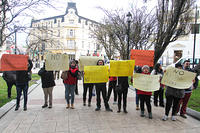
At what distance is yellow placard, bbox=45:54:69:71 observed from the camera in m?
5.81

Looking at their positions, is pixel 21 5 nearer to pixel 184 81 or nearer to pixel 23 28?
pixel 23 28

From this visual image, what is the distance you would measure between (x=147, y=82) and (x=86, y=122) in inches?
90.8

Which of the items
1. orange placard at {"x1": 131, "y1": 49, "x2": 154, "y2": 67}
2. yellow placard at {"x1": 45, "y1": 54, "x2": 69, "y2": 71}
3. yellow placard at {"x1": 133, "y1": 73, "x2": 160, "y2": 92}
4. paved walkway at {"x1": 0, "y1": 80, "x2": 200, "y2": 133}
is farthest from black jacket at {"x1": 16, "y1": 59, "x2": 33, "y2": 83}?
orange placard at {"x1": 131, "y1": 49, "x2": 154, "y2": 67}

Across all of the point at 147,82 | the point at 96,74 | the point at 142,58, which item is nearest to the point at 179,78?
the point at 147,82

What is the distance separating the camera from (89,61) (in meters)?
6.29

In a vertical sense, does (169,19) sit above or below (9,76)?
above

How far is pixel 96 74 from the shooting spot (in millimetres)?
5887

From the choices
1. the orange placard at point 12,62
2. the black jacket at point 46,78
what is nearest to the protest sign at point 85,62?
the black jacket at point 46,78

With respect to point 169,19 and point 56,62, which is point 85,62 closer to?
point 56,62

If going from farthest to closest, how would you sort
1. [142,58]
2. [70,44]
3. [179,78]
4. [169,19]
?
[70,44] → [169,19] → [142,58] → [179,78]

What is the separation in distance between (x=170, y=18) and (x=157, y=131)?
7000 millimetres

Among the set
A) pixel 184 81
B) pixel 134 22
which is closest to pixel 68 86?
pixel 184 81

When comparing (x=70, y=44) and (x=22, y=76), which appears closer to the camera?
(x=22, y=76)

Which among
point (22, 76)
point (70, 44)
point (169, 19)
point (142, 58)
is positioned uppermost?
point (70, 44)
